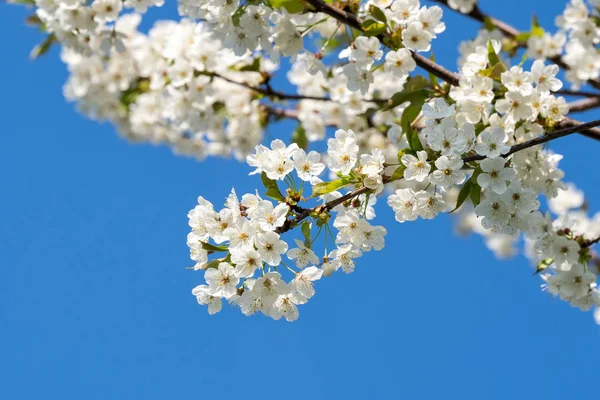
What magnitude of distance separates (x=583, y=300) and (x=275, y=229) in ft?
6.36

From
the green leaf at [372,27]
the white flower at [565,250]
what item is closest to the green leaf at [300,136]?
the green leaf at [372,27]

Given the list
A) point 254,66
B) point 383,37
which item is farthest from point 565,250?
point 254,66

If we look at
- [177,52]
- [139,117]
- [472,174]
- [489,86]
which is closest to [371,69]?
[489,86]

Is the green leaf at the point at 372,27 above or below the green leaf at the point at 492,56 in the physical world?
above

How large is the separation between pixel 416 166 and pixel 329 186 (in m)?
0.37

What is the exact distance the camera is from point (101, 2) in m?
4.64

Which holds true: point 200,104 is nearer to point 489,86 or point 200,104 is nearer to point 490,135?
point 489,86

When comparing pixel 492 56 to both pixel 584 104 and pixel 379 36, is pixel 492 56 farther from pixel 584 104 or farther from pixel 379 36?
pixel 584 104

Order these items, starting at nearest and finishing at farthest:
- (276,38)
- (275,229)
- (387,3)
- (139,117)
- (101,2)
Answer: (275,229), (387,3), (276,38), (101,2), (139,117)

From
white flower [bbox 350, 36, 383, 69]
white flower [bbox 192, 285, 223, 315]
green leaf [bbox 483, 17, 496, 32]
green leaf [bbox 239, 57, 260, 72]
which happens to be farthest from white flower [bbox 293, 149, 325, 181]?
green leaf [bbox 483, 17, 496, 32]

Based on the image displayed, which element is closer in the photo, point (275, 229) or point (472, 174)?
point (275, 229)

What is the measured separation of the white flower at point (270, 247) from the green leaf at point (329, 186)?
0.29 metres

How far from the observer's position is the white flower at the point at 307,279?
10.0 feet

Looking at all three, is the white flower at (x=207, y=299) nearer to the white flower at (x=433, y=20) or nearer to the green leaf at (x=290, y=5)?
the green leaf at (x=290, y=5)
